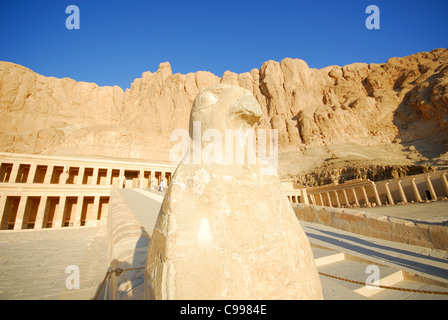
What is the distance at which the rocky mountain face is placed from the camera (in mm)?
35406

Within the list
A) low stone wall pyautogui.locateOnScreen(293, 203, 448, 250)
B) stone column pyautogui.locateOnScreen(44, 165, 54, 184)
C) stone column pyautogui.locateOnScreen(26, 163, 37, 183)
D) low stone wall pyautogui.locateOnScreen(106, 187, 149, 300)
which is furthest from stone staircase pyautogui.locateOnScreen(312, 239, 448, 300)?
stone column pyautogui.locateOnScreen(26, 163, 37, 183)

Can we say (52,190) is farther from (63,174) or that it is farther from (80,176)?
(80,176)

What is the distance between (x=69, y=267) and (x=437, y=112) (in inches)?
1934

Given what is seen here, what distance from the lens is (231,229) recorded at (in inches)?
47.8

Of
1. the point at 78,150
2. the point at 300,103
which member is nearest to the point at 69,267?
the point at 78,150

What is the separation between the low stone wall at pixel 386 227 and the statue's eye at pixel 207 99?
5624 mm

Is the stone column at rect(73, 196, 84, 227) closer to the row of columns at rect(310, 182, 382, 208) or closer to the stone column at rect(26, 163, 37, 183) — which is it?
the stone column at rect(26, 163, 37, 183)

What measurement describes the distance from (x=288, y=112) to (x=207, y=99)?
54194 millimetres

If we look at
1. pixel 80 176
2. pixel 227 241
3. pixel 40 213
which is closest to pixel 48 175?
pixel 80 176

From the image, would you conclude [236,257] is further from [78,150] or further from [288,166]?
[78,150]

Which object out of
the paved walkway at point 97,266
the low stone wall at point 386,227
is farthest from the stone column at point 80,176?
the low stone wall at point 386,227

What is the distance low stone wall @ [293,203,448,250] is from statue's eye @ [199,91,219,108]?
5624 millimetres

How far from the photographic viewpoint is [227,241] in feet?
3.89

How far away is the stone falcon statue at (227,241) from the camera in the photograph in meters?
1.13
